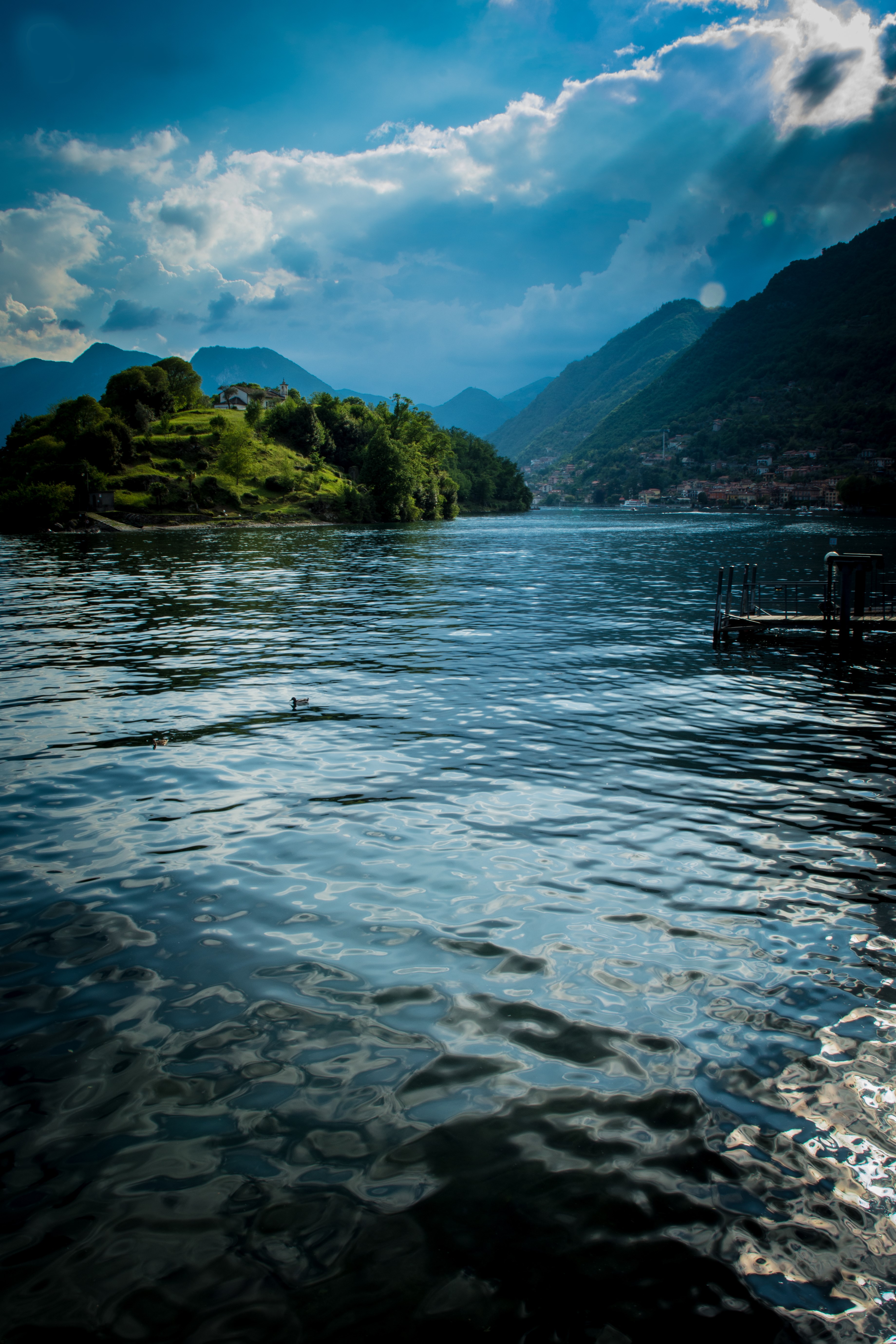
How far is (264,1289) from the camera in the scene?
4.71m

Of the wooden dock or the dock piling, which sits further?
the wooden dock

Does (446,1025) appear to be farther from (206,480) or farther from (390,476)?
(390,476)

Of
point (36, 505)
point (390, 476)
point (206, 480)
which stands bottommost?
point (36, 505)

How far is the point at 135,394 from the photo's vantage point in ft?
557

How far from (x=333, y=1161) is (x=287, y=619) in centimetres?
3173

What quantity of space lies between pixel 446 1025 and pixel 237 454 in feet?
462

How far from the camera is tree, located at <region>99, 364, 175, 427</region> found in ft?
552

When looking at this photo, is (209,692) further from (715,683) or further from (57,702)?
(715,683)

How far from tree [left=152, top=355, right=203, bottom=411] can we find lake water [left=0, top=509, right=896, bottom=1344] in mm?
193448

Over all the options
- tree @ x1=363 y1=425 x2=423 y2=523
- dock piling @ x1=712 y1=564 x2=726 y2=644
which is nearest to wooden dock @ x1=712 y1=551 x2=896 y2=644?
dock piling @ x1=712 y1=564 x2=726 y2=644

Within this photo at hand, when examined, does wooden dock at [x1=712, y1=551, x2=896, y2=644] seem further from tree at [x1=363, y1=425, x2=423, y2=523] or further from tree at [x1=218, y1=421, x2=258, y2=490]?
tree at [x1=218, y1=421, x2=258, y2=490]

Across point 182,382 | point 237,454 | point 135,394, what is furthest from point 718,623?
point 182,382

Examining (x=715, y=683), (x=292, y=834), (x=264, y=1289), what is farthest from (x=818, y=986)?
(x=715, y=683)

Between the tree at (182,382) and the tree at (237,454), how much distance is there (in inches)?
2336
